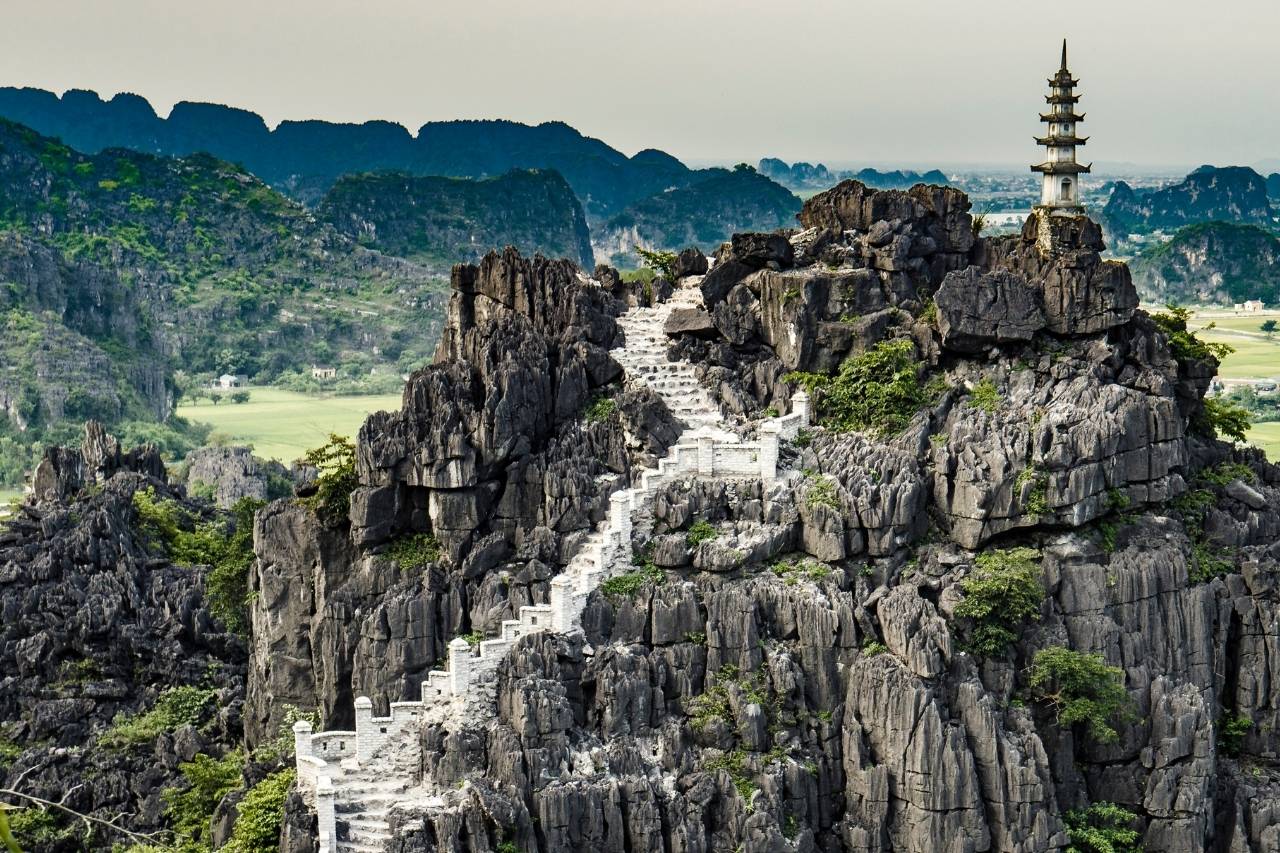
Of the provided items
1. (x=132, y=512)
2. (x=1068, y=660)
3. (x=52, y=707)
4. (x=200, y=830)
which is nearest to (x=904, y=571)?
(x=1068, y=660)

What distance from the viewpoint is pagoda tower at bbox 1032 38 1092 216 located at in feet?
Answer: 189

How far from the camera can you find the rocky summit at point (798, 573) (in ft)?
147

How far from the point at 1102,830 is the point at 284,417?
94.3 m

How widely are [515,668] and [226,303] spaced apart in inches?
4852

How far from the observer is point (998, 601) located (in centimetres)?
4688

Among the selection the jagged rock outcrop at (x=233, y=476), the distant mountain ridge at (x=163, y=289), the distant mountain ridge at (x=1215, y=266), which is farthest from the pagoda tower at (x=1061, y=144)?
the distant mountain ridge at (x=1215, y=266)

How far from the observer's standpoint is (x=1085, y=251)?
52.1 meters

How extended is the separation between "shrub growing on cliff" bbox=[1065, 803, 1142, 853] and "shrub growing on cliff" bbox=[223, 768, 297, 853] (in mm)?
16559

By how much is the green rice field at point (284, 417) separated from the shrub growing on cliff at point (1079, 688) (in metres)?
70.6

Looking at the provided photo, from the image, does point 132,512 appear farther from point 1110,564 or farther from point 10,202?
point 10,202

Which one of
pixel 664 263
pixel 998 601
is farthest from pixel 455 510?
pixel 998 601

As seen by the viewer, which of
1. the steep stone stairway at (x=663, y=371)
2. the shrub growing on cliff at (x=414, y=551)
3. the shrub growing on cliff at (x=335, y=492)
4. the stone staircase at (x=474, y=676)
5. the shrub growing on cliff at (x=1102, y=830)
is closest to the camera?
the stone staircase at (x=474, y=676)

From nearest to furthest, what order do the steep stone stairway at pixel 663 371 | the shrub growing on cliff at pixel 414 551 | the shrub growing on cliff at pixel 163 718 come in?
the shrub growing on cliff at pixel 414 551, the steep stone stairway at pixel 663 371, the shrub growing on cliff at pixel 163 718

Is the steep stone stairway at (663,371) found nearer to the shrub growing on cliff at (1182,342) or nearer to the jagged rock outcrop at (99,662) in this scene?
the shrub growing on cliff at (1182,342)
